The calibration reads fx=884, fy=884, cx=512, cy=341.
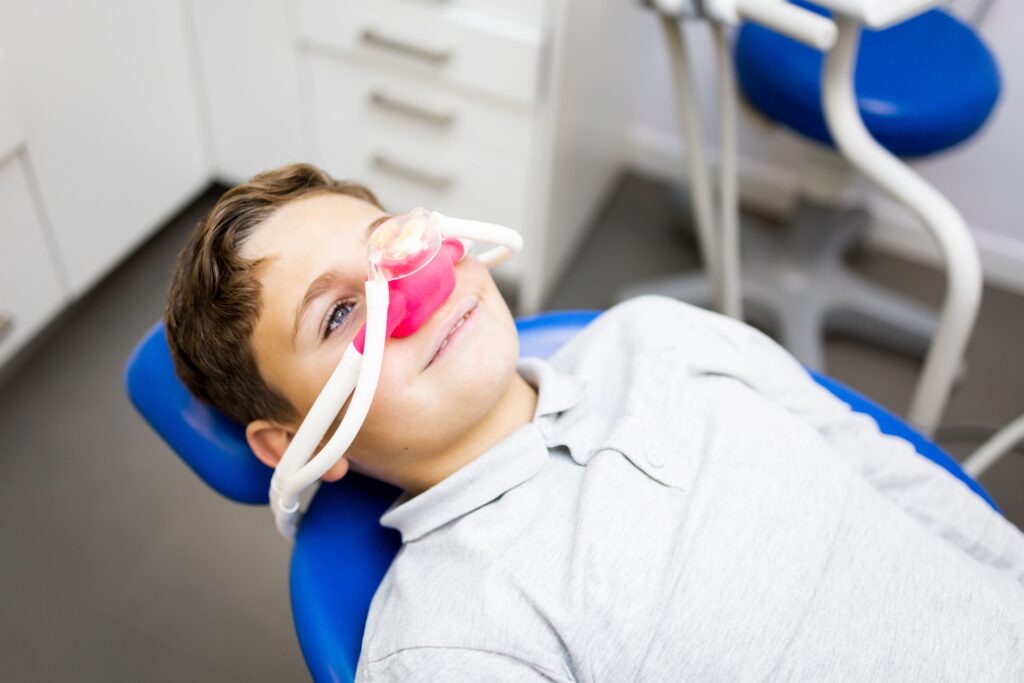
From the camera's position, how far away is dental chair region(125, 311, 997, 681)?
0.96m

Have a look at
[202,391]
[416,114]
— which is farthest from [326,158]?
[202,391]

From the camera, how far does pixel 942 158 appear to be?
2127 millimetres

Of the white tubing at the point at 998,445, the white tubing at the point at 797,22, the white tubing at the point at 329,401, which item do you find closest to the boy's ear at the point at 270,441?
the white tubing at the point at 329,401

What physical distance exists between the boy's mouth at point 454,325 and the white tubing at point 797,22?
581 mm

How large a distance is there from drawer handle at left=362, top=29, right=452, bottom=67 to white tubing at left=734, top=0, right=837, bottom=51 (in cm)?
62

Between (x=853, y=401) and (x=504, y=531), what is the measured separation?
56cm

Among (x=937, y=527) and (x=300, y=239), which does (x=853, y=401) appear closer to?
(x=937, y=527)

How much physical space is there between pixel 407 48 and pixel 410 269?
94 cm

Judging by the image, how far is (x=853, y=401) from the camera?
1.21m

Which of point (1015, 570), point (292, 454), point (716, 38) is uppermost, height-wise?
point (716, 38)

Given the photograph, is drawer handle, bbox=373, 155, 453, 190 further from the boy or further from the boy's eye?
the boy's eye

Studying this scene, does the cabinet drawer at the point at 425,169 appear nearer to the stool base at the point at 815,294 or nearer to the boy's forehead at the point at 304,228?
the stool base at the point at 815,294

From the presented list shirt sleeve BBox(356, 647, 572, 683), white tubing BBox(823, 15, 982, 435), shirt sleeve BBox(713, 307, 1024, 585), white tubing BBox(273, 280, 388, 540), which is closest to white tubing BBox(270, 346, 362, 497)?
white tubing BBox(273, 280, 388, 540)

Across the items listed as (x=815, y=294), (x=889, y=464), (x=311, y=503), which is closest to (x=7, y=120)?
(x=311, y=503)
